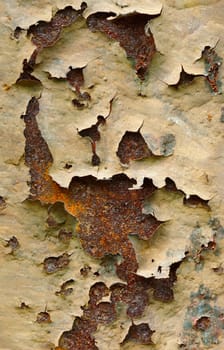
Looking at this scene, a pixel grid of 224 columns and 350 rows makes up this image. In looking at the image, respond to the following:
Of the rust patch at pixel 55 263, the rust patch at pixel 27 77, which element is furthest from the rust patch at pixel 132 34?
the rust patch at pixel 55 263

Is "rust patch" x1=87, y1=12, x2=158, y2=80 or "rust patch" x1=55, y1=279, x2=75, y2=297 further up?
"rust patch" x1=87, y1=12, x2=158, y2=80

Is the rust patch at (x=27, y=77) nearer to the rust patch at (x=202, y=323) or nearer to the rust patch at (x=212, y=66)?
the rust patch at (x=212, y=66)

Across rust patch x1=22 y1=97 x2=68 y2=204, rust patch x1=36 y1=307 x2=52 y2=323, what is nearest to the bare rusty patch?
rust patch x1=22 y1=97 x2=68 y2=204

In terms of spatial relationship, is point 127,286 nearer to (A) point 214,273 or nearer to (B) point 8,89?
(A) point 214,273

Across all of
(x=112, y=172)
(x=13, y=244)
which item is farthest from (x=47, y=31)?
(x=13, y=244)

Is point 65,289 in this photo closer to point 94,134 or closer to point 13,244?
point 13,244

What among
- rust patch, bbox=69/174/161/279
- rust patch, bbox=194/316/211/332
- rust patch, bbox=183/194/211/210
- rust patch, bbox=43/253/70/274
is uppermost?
rust patch, bbox=183/194/211/210

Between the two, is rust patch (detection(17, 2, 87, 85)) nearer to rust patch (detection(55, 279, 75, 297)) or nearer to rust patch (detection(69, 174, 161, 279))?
rust patch (detection(69, 174, 161, 279))
